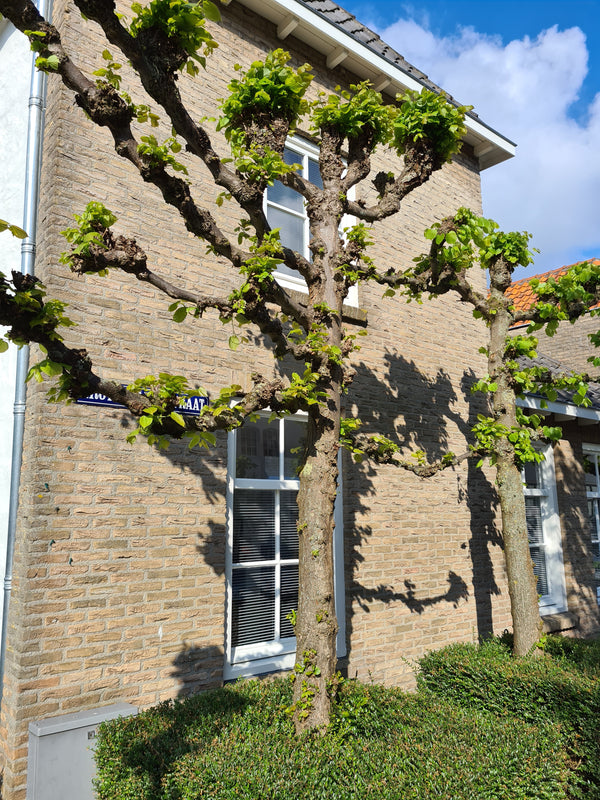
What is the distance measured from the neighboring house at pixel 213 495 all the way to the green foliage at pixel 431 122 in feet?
6.36

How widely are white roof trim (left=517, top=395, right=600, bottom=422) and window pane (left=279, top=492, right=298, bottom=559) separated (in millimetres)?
4151

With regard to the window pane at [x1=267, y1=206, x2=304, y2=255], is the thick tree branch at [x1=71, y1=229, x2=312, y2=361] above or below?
below

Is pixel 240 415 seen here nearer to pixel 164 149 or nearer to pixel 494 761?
pixel 164 149

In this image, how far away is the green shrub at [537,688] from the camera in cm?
439

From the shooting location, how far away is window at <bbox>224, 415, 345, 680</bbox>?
5486 mm

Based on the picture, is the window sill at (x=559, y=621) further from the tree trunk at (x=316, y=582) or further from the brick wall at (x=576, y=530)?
the tree trunk at (x=316, y=582)

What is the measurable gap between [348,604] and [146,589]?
92.3 inches

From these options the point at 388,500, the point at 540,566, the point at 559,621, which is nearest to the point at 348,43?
the point at 388,500

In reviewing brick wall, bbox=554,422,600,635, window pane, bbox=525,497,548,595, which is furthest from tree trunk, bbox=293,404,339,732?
brick wall, bbox=554,422,600,635

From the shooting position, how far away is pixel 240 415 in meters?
3.98

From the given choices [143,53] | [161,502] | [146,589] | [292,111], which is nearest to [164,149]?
[143,53]

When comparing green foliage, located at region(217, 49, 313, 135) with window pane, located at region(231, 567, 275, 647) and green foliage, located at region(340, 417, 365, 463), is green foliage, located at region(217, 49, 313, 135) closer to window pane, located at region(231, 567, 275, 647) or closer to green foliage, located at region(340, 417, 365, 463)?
green foliage, located at region(340, 417, 365, 463)

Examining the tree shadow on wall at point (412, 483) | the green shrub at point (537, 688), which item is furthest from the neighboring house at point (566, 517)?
the green shrub at point (537, 688)

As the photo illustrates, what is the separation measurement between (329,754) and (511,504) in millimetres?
3551
